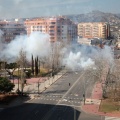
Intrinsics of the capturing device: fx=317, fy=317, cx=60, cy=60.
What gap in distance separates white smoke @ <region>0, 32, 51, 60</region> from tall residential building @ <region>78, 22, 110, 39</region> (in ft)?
238

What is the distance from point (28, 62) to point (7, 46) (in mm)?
8898

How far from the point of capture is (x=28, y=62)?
69812 mm

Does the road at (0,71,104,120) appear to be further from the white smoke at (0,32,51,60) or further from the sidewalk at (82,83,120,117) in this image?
the white smoke at (0,32,51,60)

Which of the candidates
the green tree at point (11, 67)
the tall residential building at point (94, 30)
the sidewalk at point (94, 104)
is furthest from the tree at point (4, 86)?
the tall residential building at point (94, 30)

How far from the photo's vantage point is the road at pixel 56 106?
33719mm

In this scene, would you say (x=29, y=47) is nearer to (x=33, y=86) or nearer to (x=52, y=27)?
(x=52, y=27)

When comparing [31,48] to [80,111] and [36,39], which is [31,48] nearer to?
[36,39]

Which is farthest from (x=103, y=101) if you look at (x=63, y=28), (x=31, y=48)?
(x=63, y=28)

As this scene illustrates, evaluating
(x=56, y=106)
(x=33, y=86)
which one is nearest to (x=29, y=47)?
(x=33, y=86)

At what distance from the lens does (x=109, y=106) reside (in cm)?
3725

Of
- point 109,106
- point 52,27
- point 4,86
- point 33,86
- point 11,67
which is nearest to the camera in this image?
point 109,106

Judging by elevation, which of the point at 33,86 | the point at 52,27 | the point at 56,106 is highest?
the point at 52,27

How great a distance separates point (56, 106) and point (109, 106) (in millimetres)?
6288

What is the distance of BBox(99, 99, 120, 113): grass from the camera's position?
35.9 meters
